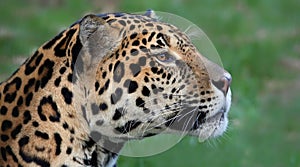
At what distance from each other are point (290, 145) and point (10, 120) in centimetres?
594

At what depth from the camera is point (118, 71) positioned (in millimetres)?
5910

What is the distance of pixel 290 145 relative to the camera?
11305mm

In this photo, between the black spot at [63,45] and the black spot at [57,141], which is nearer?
the black spot at [57,141]

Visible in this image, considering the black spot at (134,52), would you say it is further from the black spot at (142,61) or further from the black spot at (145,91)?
the black spot at (145,91)

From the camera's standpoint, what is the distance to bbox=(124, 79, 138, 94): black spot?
5.93 metres

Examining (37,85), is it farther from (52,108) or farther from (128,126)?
(128,126)

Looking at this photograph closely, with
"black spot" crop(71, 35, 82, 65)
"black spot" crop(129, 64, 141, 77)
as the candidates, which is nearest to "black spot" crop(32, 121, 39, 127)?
"black spot" crop(71, 35, 82, 65)

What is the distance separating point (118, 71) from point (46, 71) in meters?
0.47

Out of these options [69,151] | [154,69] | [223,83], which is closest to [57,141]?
[69,151]

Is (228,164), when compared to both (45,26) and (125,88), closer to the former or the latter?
(125,88)

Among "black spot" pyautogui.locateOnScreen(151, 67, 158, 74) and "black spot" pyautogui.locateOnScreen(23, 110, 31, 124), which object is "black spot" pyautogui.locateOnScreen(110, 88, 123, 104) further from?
"black spot" pyautogui.locateOnScreen(23, 110, 31, 124)

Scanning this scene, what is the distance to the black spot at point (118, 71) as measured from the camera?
5902 millimetres

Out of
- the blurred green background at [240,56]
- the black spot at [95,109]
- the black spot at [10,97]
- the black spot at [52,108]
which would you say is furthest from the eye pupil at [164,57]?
the blurred green background at [240,56]

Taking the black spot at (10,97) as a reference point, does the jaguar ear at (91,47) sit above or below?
above
